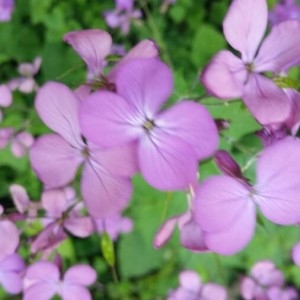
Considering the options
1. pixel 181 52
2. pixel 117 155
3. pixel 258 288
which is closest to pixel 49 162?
pixel 117 155

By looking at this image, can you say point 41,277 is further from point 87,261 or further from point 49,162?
point 87,261

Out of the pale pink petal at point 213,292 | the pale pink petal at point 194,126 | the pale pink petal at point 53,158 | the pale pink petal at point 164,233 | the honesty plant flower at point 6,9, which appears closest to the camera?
the pale pink petal at point 194,126

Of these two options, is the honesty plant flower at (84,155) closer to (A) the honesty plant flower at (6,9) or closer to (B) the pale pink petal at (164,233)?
(B) the pale pink petal at (164,233)

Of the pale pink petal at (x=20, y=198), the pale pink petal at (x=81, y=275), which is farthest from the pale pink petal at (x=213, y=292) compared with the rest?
the pale pink petal at (x=20, y=198)

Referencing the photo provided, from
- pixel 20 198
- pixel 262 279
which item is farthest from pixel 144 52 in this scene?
pixel 262 279

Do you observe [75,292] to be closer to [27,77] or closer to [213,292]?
[213,292]

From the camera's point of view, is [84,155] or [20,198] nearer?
[84,155]
